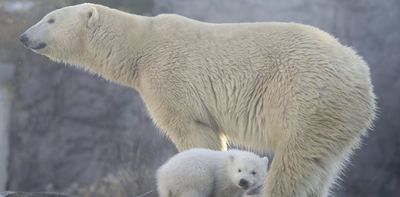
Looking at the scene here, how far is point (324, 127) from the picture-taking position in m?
4.27

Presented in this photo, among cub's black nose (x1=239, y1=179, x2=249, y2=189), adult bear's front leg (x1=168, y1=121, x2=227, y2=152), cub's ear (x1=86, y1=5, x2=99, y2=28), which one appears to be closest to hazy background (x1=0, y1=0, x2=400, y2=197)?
cub's ear (x1=86, y1=5, x2=99, y2=28)

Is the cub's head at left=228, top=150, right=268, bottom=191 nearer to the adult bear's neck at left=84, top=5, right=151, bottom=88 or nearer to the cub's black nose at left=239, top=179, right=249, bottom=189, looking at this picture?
the cub's black nose at left=239, top=179, right=249, bottom=189

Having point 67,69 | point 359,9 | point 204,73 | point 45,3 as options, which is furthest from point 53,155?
point 204,73

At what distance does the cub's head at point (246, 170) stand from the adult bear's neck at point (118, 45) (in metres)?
1.17

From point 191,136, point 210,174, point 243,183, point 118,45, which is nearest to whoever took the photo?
point 243,183

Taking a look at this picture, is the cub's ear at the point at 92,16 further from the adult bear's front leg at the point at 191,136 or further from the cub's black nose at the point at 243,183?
the cub's black nose at the point at 243,183

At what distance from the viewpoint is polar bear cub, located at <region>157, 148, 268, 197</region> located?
3.87 m

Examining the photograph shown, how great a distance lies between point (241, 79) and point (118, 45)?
0.91m

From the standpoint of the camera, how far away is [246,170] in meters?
3.89

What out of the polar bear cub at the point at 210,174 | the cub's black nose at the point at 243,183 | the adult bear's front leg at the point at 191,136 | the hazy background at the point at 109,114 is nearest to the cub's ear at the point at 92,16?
the adult bear's front leg at the point at 191,136

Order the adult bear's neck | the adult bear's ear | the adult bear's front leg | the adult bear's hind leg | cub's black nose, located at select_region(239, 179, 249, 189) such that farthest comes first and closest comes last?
the adult bear's neck → the adult bear's front leg → the adult bear's hind leg → the adult bear's ear → cub's black nose, located at select_region(239, 179, 249, 189)

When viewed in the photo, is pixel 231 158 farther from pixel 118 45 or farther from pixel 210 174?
pixel 118 45

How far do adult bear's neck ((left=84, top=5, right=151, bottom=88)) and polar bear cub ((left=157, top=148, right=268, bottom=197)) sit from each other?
110cm

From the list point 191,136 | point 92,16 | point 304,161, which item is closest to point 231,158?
point 304,161
